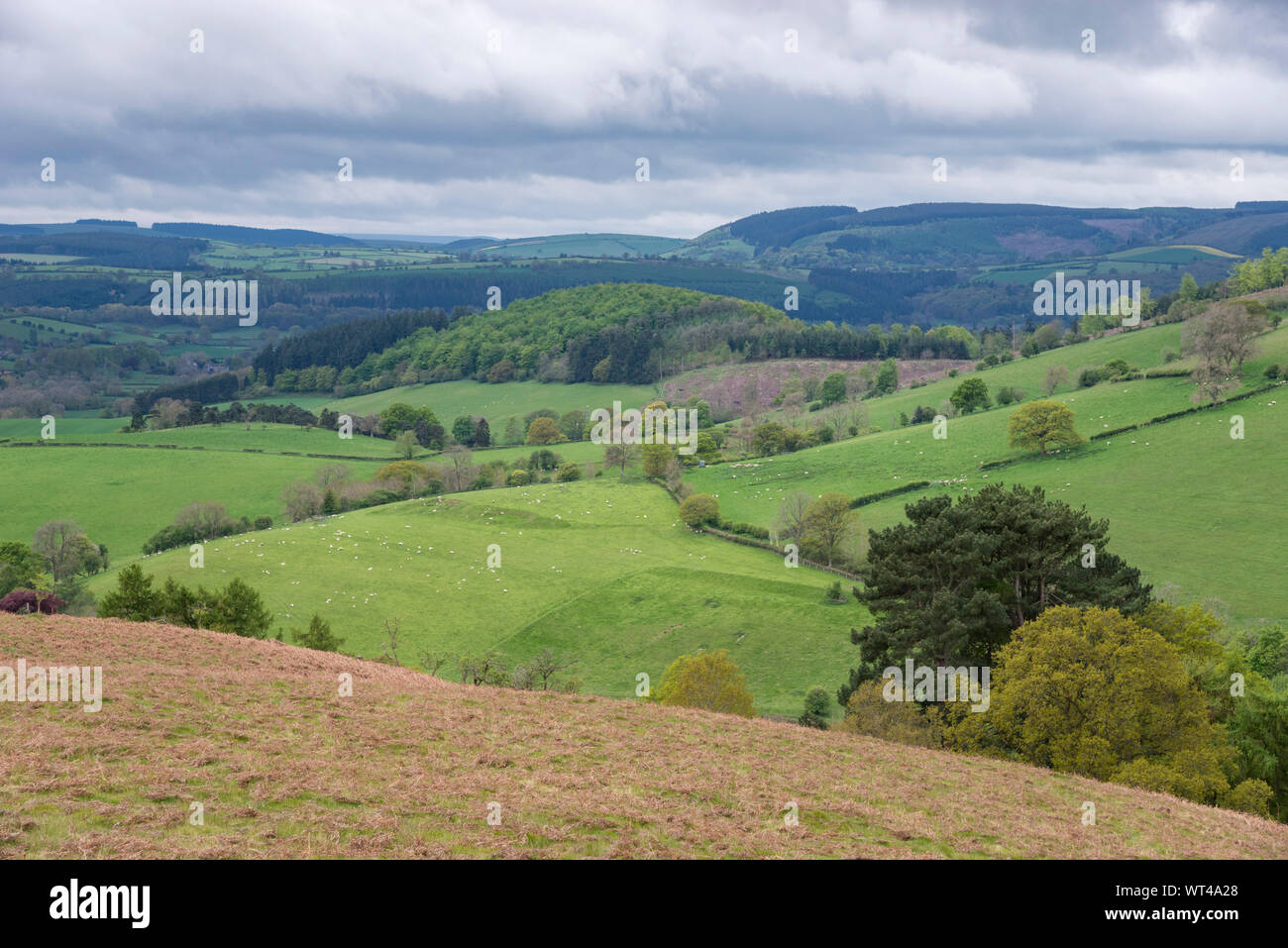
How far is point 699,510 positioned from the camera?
3986 inches

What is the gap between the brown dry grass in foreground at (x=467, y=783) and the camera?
18.2 metres

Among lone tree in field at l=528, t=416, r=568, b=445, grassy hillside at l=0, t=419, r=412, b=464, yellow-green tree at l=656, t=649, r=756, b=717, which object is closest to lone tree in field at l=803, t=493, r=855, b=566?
yellow-green tree at l=656, t=649, r=756, b=717

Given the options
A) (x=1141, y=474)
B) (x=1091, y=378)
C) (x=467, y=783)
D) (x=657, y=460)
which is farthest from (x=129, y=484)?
(x=1091, y=378)

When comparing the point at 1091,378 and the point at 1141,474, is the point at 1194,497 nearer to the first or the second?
the point at 1141,474

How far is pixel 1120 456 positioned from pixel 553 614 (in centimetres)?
6288

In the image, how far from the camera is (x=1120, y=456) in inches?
Result: 3957

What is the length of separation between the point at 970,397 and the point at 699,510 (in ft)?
177

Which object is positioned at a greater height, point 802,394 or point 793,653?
point 802,394

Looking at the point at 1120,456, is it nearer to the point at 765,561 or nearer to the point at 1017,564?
the point at 765,561

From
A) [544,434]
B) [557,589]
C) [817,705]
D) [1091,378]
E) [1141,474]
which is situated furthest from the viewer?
[544,434]

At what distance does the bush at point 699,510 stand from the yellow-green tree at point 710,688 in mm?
51138

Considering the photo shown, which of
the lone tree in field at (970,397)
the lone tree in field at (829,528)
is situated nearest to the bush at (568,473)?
the lone tree in field at (829,528)
